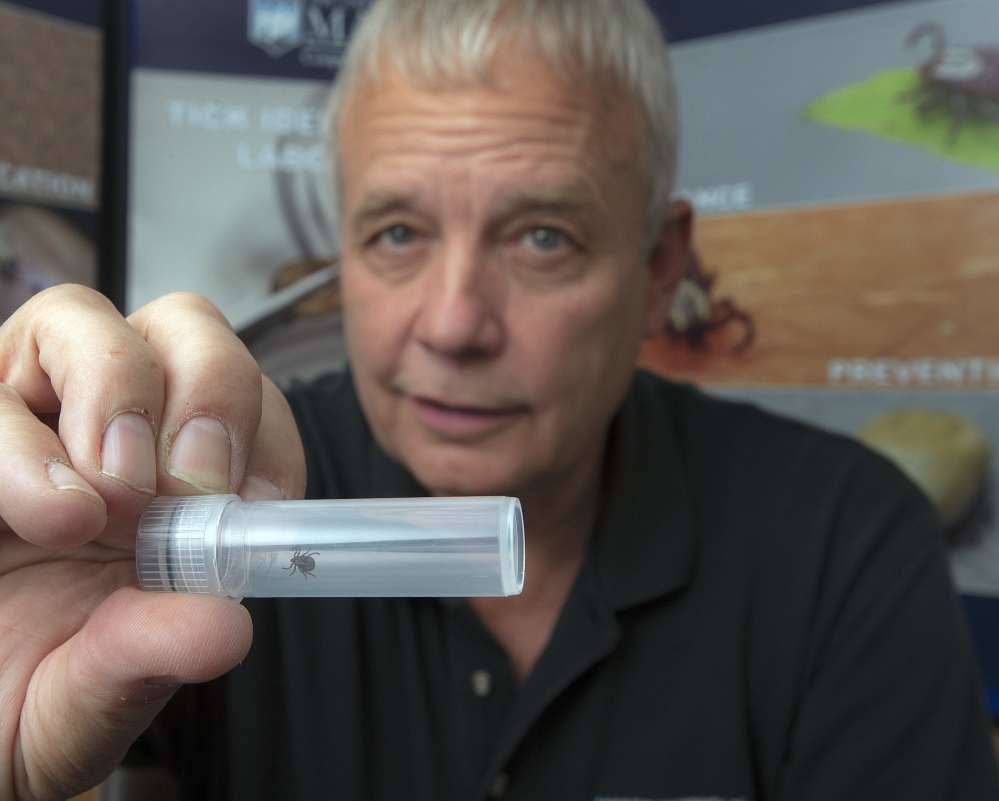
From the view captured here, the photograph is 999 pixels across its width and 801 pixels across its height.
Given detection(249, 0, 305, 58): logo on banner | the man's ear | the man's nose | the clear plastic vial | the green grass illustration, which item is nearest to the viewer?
the clear plastic vial

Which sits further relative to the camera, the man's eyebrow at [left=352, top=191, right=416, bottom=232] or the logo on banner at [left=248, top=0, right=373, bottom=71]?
the logo on banner at [left=248, top=0, right=373, bottom=71]

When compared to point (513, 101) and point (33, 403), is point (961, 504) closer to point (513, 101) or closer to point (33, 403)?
point (513, 101)

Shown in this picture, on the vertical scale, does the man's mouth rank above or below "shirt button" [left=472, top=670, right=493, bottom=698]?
above

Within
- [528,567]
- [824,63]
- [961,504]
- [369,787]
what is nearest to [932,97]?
[824,63]

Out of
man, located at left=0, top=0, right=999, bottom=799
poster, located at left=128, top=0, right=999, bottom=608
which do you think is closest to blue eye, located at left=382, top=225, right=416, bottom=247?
man, located at left=0, top=0, right=999, bottom=799

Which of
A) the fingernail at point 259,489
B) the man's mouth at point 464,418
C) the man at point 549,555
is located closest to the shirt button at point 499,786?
the man at point 549,555

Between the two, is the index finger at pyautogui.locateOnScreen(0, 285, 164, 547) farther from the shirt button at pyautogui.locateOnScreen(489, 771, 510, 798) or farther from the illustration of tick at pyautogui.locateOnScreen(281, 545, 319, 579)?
the shirt button at pyautogui.locateOnScreen(489, 771, 510, 798)
